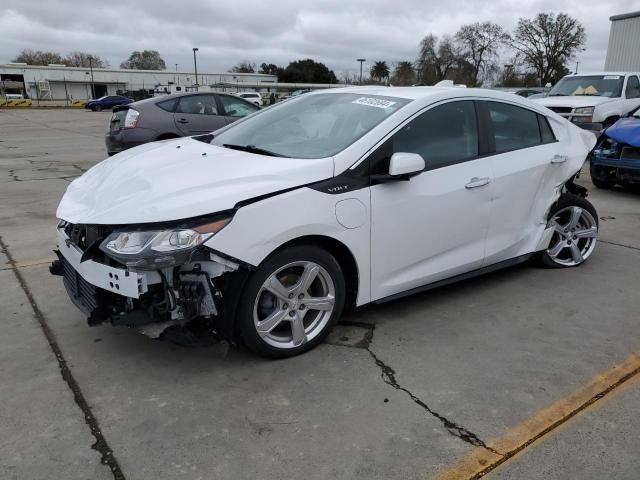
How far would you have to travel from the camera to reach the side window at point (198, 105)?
32.6 feet

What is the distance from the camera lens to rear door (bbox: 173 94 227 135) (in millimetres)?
9759

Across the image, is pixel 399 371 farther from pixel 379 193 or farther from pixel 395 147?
pixel 395 147

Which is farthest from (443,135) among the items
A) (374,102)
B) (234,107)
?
(234,107)

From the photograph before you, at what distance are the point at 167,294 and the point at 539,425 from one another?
1.98 m

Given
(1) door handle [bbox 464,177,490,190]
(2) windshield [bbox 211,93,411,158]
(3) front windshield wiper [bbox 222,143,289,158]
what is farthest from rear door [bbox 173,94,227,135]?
(1) door handle [bbox 464,177,490,190]

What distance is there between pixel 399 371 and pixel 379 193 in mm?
1069

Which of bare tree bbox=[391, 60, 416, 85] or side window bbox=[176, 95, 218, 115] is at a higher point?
bare tree bbox=[391, 60, 416, 85]

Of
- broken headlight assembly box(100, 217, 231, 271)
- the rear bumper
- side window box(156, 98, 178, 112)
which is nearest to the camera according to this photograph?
broken headlight assembly box(100, 217, 231, 271)

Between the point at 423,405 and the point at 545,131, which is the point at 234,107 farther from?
the point at 423,405

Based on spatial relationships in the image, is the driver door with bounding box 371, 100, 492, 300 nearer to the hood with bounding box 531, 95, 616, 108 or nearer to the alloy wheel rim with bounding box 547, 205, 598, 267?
the alloy wheel rim with bounding box 547, 205, 598, 267

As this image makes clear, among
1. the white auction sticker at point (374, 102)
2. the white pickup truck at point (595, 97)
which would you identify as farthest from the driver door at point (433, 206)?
the white pickup truck at point (595, 97)

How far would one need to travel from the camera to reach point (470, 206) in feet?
12.3

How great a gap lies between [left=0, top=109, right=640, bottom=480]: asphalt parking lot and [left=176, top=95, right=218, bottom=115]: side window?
6284 millimetres

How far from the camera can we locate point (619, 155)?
7.81m
